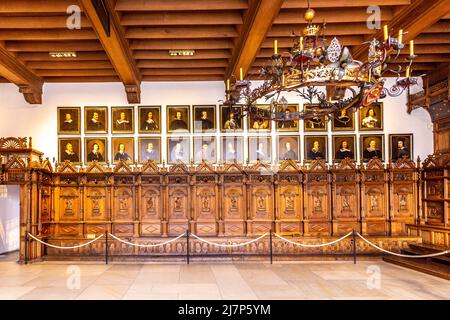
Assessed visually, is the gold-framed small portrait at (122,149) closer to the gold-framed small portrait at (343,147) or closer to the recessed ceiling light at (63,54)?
the recessed ceiling light at (63,54)

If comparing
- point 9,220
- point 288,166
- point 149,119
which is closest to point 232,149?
point 288,166

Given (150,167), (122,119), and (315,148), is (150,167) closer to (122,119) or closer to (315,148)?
(122,119)

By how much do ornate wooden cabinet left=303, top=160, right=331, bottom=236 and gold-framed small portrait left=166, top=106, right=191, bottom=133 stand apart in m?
4.04

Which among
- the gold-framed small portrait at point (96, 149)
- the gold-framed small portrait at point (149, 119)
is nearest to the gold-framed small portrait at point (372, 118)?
the gold-framed small portrait at point (149, 119)

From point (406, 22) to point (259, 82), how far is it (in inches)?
230

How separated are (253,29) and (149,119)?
5.92 meters

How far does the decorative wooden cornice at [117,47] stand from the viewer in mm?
7552

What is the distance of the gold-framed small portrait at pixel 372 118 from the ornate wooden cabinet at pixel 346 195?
1590 millimetres

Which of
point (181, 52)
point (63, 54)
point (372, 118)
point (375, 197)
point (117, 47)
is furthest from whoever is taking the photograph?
point (372, 118)

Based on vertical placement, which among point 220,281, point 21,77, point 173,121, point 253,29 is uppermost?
point 253,29

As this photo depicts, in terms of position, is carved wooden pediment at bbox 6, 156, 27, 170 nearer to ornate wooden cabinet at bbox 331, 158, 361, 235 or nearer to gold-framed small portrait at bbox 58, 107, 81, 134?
gold-framed small portrait at bbox 58, 107, 81, 134

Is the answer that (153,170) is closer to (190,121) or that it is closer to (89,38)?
(190,121)

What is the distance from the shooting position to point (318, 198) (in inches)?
500
